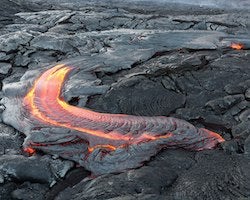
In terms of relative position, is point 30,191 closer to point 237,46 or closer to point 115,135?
point 115,135

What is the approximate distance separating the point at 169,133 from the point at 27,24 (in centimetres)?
360

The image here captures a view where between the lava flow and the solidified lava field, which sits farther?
the lava flow

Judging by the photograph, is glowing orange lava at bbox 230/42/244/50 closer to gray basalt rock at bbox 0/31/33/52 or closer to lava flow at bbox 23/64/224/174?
lava flow at bbox 23/64/224/174

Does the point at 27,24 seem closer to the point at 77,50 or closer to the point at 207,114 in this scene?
the point at 77,50

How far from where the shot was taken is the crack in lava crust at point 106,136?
3.28 m

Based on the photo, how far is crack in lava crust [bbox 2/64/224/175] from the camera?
3.28 metres

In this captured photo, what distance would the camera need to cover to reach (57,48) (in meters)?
5.22

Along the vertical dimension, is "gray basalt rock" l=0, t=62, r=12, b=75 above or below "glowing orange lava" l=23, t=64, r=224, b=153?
above

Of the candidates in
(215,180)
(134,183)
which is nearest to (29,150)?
(134,183)

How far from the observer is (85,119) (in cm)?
378

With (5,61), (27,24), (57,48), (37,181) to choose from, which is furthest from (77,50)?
(37,181)

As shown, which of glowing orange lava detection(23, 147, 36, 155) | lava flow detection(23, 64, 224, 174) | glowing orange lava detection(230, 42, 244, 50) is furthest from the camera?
glowing orange lava detection(230, 42, 244, 50)

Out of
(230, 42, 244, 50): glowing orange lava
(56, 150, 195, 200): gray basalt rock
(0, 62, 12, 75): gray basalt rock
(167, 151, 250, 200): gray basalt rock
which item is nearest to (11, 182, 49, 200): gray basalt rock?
(56, 150, 195, 200): gray basalt rock

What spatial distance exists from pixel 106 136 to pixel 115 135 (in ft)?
0.25
